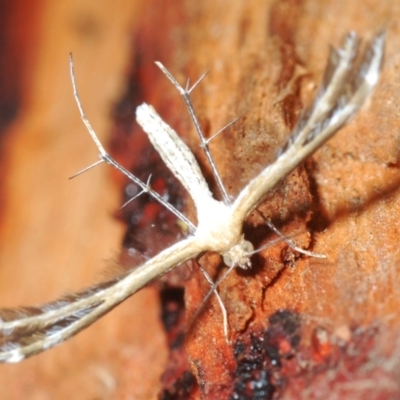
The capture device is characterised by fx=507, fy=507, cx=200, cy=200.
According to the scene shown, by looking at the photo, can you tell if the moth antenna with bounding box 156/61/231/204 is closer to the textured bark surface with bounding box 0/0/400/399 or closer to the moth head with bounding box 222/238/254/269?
the textured bark surface with bounding box 0/0/400/399

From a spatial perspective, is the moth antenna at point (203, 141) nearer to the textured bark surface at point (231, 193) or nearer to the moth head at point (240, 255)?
the textured bark surface at point (231, 193)

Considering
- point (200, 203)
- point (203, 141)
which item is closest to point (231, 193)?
point (200, 203)

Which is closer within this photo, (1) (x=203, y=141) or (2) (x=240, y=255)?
(2) (x=240, y=255)

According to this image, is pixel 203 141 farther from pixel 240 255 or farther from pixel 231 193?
pixel 240 255

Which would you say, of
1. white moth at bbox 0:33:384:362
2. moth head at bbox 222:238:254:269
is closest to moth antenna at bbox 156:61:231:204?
white moth at bbox 0:33:384:362

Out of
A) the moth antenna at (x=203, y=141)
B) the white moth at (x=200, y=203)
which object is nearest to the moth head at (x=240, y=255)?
the white moth at (x=200, y=203)

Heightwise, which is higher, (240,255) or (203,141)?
(203,141)

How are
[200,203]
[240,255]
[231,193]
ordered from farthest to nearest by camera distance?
[200,203], [231,193], [240,255]

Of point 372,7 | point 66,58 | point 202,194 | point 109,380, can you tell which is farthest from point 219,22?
point 109,380
